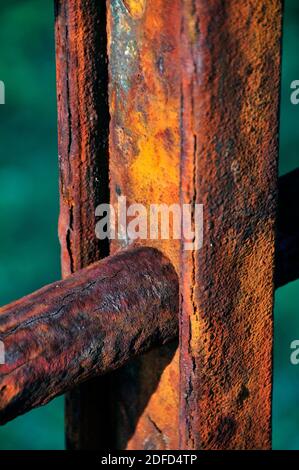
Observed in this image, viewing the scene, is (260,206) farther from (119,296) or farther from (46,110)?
(46,110)

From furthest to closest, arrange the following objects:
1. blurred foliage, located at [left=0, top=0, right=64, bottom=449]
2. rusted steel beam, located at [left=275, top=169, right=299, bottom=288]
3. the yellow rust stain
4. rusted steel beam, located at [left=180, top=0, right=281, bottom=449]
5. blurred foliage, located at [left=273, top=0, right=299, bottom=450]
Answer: blurred foliage, located at [left=0, top=0, right=64, bottom=449]
blurred foliage, located at [left=273, top=0, right=299, bottom=450]
rusted steel beam, located at [left=275, top=169, right=299, bottom=288]
the yellow rust stain
rusted steel beam, located at [left=180, top=0, right=281, bottom=449]

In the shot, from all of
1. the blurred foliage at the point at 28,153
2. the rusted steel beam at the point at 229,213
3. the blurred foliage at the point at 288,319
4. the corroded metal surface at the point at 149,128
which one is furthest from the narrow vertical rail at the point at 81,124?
the blurred foliage at the point at 28,153

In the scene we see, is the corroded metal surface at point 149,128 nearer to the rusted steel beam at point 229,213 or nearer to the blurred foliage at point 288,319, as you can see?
the rusted steel beam at point 229,213

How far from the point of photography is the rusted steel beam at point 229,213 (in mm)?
1413

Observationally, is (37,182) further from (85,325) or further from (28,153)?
(85,325)

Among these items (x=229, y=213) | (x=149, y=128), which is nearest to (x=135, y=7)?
(x=149, y=128)

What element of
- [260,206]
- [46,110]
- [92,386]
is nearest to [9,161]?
[46,110]

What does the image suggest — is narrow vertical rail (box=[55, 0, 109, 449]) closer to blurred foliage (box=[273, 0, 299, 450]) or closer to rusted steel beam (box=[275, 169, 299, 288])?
rusted steel beam (box=[275, 169, 299, 288])

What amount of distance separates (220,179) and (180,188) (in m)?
0.06

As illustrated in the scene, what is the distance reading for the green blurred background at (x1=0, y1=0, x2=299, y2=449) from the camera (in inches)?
195

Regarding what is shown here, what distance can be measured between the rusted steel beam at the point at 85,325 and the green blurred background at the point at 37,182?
3384 millimetres

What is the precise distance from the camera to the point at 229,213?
4.96 feet

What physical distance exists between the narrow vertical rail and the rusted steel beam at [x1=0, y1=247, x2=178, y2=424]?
5.1 inches

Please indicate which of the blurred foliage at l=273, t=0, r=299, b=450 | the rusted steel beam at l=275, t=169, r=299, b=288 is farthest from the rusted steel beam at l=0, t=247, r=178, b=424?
the blurred foliage at l=273, t=0, r=299, b=450
